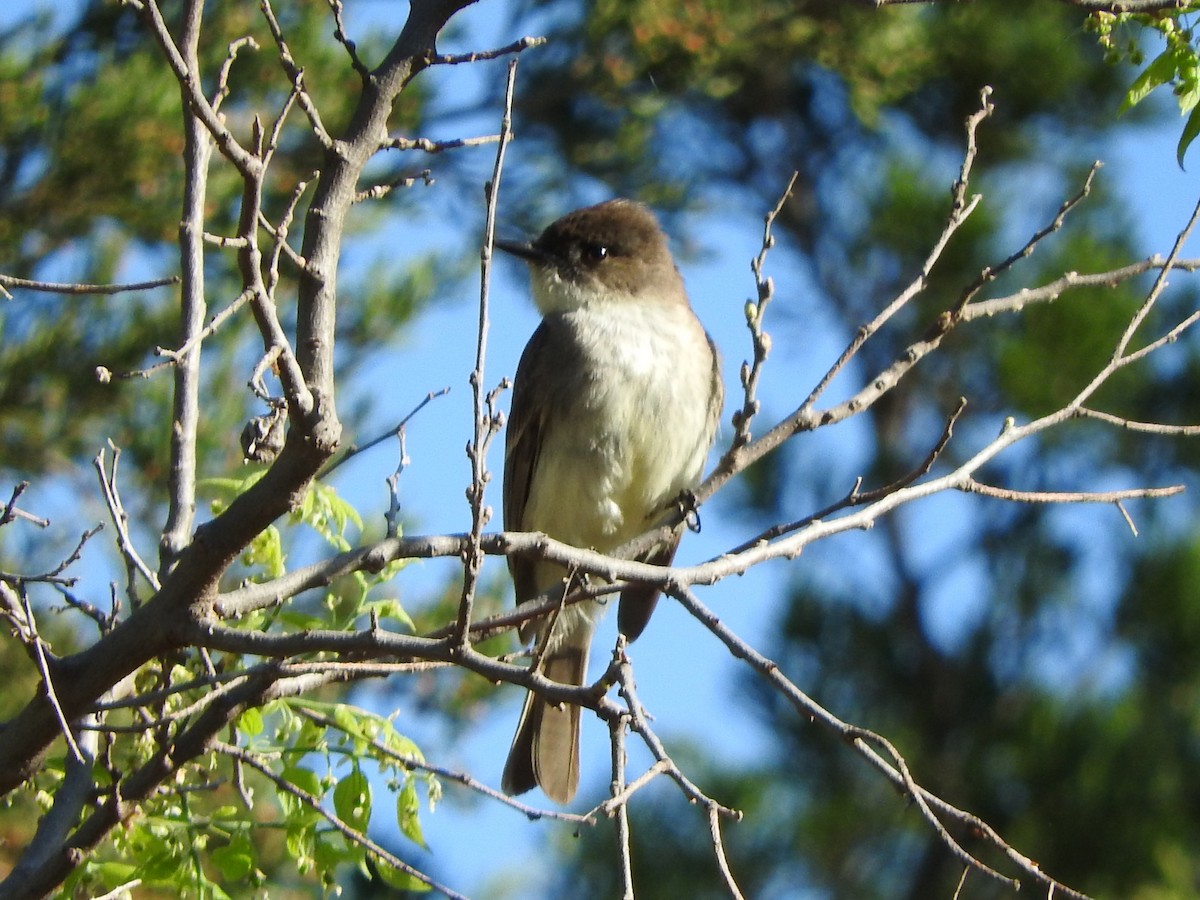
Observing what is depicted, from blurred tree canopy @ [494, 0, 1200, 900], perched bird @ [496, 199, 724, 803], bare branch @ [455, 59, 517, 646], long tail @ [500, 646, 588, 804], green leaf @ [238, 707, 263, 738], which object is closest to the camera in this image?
bare branch @ [455, 59, 517, 646]

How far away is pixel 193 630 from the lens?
2.08 meters

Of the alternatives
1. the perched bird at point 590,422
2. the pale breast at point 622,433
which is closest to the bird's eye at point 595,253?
the perched bird at point 590,422

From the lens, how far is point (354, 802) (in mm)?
2383

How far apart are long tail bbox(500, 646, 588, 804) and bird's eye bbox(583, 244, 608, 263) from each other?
1227 mm

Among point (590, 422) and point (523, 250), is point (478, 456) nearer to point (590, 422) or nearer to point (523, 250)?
point (590, 422)

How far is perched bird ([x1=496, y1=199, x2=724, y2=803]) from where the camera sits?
4055mm

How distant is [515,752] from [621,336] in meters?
1.09

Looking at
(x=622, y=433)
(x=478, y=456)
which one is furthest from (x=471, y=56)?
(x=622, y=433)

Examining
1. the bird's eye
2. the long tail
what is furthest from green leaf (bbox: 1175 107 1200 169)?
the bird's eye

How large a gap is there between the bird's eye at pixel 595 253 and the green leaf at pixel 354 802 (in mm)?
2487

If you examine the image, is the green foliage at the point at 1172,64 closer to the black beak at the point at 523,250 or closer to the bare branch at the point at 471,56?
the bare branch at the point at 471,56

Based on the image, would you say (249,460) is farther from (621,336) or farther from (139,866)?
(621,336)

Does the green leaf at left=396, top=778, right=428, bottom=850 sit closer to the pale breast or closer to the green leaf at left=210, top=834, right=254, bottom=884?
the green leaf at left=210, top=834, right=254, bottom=884

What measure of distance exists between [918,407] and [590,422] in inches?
157
